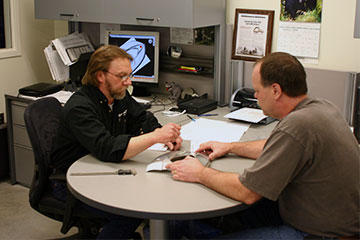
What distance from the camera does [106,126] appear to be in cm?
220

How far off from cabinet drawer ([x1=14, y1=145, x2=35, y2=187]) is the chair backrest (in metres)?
1.09

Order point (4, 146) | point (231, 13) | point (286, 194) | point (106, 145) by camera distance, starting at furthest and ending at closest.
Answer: point (4, 146)
point (231, 13)
point (106, 145)
point (286, 194)

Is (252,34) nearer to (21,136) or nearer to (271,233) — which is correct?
(271,233)

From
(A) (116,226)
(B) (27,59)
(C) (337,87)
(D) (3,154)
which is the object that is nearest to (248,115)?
(C) (337,87)

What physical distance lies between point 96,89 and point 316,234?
3.78ft

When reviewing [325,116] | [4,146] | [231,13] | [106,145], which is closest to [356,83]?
[231,13]

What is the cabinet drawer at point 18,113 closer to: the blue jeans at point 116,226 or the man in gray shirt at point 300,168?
the blue jeans at point 116,226

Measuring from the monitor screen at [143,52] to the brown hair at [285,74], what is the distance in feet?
5.32

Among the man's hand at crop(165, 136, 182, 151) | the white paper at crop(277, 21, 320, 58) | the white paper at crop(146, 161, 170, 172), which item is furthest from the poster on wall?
the white paper at crop(146, 161, 170, 172)

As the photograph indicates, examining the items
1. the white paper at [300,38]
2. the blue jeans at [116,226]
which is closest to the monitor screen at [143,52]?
the white paper at [300,38]

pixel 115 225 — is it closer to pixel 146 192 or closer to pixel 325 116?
pixel 146 192

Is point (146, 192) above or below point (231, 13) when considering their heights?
below

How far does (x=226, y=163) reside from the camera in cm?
201

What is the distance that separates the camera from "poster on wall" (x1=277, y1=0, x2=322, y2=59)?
2795 mm
